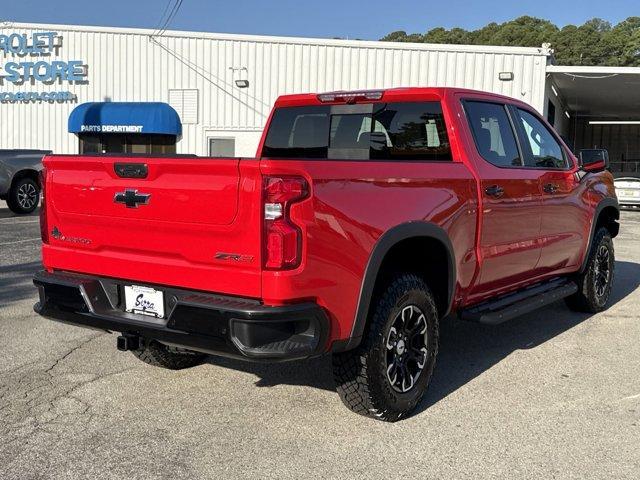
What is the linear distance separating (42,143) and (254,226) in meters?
24.2

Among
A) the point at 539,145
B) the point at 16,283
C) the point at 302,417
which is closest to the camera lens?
the point at 302,417

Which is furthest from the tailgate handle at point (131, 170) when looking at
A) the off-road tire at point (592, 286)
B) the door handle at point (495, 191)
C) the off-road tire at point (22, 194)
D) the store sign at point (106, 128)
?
the store sign at point (106, 128)

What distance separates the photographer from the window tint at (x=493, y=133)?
460 cm

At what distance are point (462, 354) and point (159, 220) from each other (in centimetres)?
275

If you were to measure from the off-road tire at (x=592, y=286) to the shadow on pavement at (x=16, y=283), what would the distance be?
5.33 m

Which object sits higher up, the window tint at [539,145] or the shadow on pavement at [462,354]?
the window tint at [539,145]

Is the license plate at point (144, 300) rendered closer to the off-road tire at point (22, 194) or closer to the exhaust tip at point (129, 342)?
the exhaust tip at point (129, 342)

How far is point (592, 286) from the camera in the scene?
637 centimetres

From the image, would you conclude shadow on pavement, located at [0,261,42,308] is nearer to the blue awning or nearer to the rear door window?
the rear door window

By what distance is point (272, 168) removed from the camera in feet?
9.81

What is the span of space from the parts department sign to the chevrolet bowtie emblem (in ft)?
73.8

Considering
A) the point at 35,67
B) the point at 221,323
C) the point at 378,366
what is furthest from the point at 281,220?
the point at 35,67

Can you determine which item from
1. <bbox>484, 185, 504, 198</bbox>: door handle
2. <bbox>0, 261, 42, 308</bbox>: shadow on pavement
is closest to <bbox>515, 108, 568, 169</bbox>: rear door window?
<bbox>484, 185, 504, 198</bbox>: door handle

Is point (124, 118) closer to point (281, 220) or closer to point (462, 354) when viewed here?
point (462, 354)
